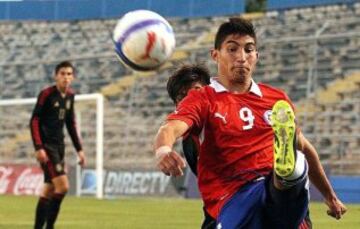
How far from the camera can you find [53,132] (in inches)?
583

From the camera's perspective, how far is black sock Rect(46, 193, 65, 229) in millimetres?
13719

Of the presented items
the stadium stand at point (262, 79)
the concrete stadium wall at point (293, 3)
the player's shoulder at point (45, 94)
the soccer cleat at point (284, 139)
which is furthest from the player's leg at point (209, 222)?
the concrete stadium wall at point (293, 3)

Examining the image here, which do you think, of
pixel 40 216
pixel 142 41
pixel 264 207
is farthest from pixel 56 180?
pixel 264 207

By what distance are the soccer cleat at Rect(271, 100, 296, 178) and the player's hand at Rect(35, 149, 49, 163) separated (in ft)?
30.3

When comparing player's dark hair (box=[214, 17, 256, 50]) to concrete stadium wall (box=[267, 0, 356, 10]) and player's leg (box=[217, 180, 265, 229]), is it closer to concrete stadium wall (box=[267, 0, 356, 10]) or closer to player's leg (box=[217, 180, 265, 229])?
player's leg (box=[217, 180, 265, 229])

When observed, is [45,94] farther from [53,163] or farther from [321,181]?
[321,181]

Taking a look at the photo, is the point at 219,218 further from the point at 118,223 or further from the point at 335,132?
the point at 335,132

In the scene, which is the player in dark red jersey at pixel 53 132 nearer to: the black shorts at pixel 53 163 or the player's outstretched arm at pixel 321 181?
the black shorts at pixel 53 163

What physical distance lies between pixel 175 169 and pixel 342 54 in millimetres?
27755

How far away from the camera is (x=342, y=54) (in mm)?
32188

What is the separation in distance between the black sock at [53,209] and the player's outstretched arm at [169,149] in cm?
824

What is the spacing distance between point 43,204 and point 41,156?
0.73m

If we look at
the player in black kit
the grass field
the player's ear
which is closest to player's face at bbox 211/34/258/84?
the player's ear

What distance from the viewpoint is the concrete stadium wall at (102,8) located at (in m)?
42.5
